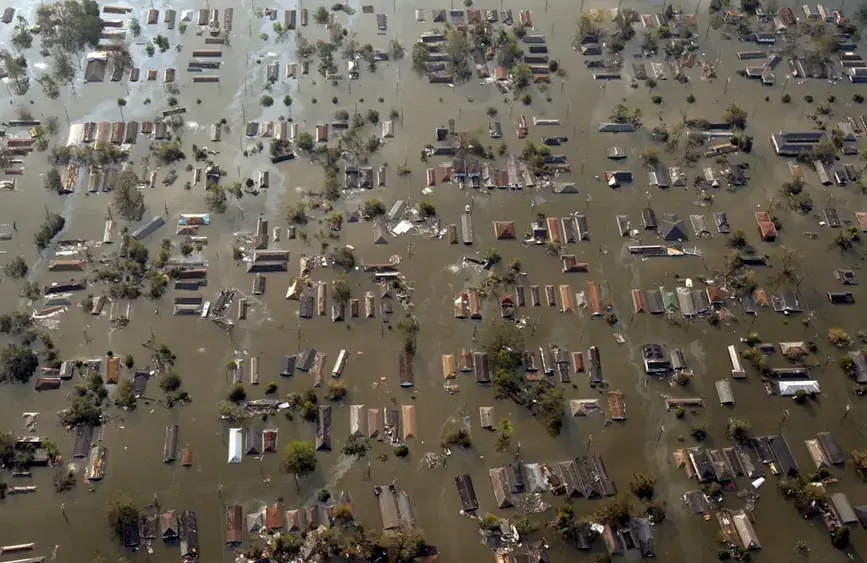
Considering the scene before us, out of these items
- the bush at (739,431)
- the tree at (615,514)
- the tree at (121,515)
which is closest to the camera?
the tree at (121,515)

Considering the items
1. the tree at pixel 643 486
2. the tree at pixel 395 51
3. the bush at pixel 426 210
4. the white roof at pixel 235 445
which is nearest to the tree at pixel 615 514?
the tree at pixel 643 486

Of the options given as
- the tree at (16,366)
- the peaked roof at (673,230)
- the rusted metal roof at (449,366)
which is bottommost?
the rusted metal roof at (449,366)

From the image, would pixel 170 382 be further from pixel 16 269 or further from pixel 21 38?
pixel 21 38

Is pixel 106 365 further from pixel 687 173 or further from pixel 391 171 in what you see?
pixel 687 173

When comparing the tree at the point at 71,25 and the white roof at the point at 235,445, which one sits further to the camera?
the tree at the point at 71,25

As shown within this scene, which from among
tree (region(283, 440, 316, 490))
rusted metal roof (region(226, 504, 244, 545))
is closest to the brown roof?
tree (region(283, 440, 316, 490))

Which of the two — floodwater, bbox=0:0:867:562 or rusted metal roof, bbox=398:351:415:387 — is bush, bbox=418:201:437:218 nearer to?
floodwater, bbox=0:0:867:562

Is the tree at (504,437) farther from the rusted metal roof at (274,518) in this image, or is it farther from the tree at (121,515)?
the tree at (121,515)
